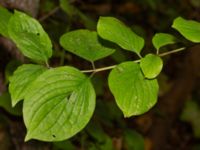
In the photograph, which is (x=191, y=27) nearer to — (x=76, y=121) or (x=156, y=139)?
(x=76, y=121)

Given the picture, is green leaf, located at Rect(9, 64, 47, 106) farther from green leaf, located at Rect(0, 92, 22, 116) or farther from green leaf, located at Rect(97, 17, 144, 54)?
green leaf, located at Rect(0, 92, 22, 116)

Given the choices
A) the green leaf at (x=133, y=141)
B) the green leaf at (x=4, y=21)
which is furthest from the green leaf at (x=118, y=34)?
the green leaf at (x=133, y=141)

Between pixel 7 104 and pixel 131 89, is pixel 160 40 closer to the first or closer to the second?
pixel 131 89

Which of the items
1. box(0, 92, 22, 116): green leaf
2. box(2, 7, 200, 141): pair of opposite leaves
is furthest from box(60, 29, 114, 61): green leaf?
box(0, 92, 22, 116): green leaf

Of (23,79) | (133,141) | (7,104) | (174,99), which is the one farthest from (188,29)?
(174,99)

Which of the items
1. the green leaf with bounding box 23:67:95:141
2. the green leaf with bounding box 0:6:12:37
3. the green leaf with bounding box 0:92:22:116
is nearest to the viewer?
the green leaf with bounding box 23:67:95:141

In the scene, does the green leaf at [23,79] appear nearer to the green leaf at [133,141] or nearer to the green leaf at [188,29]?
the green leaf at [188,29]
